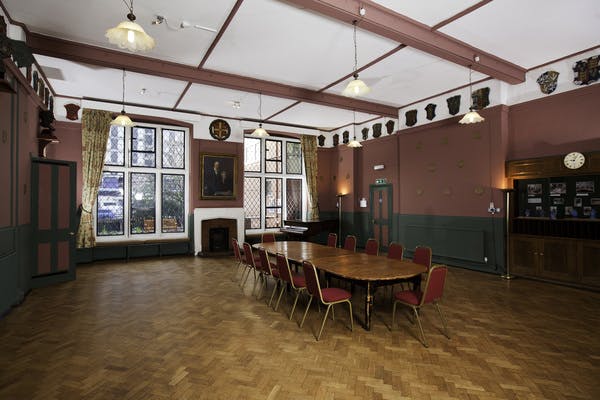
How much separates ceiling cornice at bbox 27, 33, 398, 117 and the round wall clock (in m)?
2.90

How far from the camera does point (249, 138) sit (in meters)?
9.96

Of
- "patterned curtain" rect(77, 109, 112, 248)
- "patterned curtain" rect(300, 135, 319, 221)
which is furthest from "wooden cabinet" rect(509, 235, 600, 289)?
"patterned curtain" rect(77, 109, 112, 248)

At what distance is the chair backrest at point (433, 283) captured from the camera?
11.2ft

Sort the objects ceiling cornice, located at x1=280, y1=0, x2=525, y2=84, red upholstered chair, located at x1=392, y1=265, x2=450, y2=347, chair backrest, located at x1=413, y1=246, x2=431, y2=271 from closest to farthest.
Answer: red upholstered chair, located at x1=392, y1=265, x2=450, y2=347, ceiling cornice, located at x1=280, y1=0, x2=525, y2=84, chair backrest, located at x1=413, y1=246, x2=431, y2=271

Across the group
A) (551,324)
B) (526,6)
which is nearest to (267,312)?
(551,324)

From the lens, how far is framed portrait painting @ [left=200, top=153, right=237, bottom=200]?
29.2ft

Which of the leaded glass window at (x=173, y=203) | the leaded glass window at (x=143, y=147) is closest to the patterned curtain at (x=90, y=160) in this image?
the leaded glass window at (x=143, y=147)

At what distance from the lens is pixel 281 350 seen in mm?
3254

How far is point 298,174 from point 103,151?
5.56m

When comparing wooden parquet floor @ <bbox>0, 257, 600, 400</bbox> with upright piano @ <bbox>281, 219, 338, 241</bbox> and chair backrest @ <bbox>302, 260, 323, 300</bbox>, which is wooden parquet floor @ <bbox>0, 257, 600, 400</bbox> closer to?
chair backrest @ <bbox>302, 260, 323, 300</bbox>

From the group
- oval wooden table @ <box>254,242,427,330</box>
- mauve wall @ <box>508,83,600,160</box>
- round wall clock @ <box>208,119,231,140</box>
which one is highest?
round wall clock @ <box>208,119,231,140</box>

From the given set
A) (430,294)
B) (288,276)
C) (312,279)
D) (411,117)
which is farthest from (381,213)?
(312,279)

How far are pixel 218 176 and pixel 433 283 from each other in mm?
6932

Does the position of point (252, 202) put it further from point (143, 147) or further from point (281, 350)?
point (281, 350)
